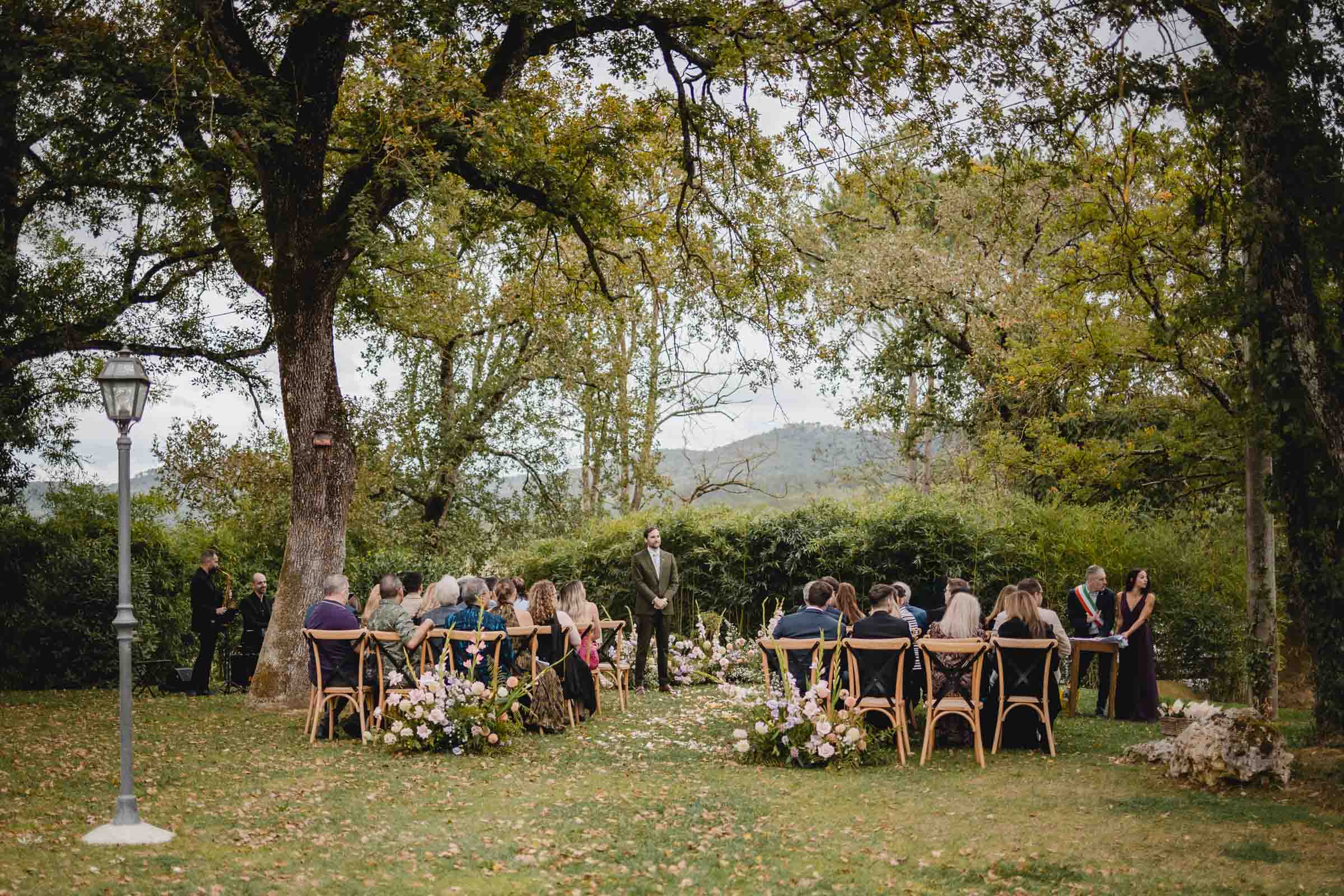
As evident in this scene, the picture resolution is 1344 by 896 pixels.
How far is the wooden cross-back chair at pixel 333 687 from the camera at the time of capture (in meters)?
9.13

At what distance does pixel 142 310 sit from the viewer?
15.5m

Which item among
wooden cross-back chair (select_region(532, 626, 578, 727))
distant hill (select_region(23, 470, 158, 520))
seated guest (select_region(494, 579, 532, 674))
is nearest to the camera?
wooden cross-back chair (select_region(532, 626, 578, 727))

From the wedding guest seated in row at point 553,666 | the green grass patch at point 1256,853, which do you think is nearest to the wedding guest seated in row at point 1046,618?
the green grass patch at point 1256,853

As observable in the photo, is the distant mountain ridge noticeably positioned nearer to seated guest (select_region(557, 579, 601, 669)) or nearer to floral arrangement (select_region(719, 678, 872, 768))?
seated guest (select_region(557, 579, 601, 669))

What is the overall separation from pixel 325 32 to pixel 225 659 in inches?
336

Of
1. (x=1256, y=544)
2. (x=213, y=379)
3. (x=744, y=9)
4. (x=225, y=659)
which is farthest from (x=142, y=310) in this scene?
(x=1256, y=544)

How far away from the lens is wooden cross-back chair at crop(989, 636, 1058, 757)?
8508 millimetres

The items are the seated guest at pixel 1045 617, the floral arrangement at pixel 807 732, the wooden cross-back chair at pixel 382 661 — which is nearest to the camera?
the floral arrangement at pixel 807 732

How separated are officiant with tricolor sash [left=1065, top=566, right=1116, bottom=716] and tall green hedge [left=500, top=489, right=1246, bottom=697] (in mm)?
2406

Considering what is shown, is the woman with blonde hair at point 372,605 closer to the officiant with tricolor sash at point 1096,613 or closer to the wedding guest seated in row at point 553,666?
the wedding guest seated in row at point 553,666

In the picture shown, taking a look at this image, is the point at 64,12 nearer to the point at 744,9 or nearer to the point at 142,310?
the point at 142,310

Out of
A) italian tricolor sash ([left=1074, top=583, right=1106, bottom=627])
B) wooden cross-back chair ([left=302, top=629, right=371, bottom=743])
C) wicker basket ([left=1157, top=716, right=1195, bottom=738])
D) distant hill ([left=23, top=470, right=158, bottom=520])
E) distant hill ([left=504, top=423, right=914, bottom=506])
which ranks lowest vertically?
wicker basket ([left=1157, top=716, right=1195, bottom=738])

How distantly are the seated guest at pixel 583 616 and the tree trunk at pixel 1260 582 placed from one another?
586 cm

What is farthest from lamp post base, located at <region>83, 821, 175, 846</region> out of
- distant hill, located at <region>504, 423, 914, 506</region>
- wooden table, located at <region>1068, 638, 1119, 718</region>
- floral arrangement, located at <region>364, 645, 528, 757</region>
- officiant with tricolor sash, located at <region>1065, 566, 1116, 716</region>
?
distant hill, located at <region>504, 423, 914, 506</region>
